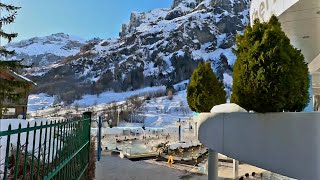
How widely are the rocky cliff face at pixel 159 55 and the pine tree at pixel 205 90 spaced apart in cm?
8301

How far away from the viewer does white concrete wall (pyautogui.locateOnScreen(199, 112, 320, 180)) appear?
3.10 metres

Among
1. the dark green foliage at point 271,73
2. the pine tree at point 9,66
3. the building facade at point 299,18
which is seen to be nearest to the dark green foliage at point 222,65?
the pine tree at point 9,66

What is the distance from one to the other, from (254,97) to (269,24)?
1048 mm

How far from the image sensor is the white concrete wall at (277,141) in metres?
3.10

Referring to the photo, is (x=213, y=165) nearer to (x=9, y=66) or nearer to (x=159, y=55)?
(x=9, y=66)

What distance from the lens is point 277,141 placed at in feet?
11.8

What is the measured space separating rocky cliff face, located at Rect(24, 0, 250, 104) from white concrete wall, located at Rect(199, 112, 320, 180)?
86159 mm

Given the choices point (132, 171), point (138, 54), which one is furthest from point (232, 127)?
point (138, 54)

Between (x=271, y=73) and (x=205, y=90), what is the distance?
4.00m

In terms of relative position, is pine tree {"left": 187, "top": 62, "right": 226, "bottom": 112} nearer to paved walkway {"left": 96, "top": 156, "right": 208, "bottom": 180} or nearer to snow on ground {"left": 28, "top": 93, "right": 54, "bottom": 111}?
paved walkway {"left": 96, "top": 156, "right": 208, "bottom": 180}

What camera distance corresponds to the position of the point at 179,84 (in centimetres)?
9225

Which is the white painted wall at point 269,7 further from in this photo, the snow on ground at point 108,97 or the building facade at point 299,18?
the snow on ground at point 108,97

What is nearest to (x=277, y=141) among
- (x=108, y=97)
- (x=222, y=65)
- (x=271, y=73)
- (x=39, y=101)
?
(x=271, y=73)

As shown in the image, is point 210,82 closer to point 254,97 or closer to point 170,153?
point 254,97
